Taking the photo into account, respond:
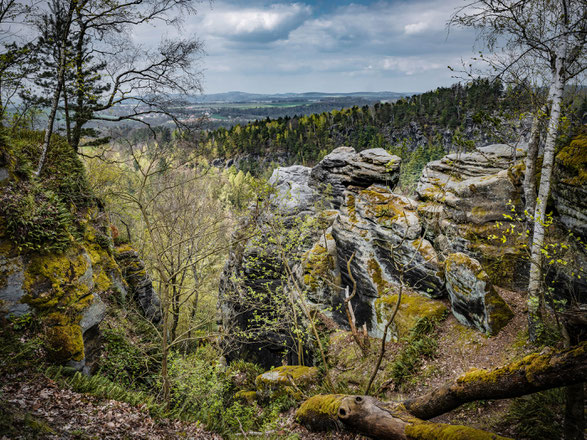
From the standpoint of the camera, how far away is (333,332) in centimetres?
1353

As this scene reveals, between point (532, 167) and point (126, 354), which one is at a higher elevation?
point (532, 167)

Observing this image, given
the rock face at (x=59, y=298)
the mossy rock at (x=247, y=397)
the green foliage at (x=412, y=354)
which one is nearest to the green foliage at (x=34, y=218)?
the rock face at (x=59, y=298)

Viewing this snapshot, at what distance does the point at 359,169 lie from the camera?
55.3 feet

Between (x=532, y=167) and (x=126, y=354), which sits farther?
(x=126, y=354)

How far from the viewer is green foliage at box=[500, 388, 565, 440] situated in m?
5.10

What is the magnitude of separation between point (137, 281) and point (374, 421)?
12.4 meters

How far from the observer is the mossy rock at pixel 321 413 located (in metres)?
6.78

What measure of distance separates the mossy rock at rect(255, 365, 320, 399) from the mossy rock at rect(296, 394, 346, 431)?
2.61 m

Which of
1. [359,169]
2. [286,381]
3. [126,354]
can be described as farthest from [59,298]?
[359,169]

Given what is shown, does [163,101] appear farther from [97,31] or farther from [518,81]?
[518,81]

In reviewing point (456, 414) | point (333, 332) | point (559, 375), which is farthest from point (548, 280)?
point (333, 332)

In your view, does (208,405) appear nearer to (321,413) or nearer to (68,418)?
(321,413)

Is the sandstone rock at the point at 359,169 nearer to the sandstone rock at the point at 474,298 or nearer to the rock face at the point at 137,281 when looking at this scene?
the sandstone rock at the point at 474,298

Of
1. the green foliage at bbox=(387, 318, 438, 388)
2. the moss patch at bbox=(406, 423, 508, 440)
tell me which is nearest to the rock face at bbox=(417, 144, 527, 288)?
the green foliage at bbox=(387, 318, 438, 388)
